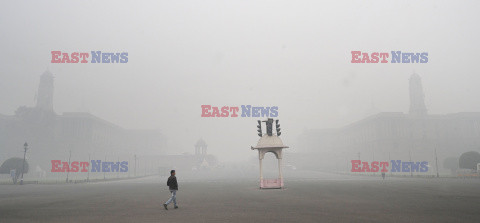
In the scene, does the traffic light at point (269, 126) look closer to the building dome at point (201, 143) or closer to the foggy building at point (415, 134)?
the foggy building at point (415, 134)

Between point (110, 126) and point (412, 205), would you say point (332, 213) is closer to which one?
point (412, 205)

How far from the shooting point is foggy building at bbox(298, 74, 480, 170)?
111375 millimetres

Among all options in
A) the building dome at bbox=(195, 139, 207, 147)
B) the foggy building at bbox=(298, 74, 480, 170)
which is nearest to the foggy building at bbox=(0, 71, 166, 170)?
the building dome at bbox=(195, 139, 207, 147)

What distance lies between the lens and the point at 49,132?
10281cm

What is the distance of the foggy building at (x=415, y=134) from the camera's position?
11138 centimetres

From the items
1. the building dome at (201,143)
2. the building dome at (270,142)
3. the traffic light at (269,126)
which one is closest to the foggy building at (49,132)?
the building dome at (201,143)

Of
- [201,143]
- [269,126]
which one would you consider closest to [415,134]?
[201,143]

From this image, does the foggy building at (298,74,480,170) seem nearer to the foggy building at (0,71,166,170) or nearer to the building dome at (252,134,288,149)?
the building dome at (252,134,288,149)

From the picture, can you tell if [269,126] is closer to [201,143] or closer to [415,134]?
[201,143]

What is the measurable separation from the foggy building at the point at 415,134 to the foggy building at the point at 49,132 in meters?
97.4

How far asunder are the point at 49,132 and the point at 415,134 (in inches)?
5330

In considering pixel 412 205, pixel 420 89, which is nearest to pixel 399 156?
pixel 420 89

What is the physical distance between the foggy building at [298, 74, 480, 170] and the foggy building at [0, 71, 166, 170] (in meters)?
97.4

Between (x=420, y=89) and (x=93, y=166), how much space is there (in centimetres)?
13221
